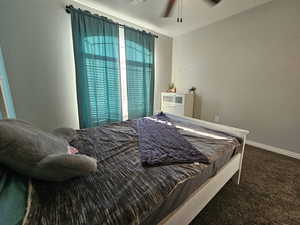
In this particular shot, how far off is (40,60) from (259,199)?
335cm

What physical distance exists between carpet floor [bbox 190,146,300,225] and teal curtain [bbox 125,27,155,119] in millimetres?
2229

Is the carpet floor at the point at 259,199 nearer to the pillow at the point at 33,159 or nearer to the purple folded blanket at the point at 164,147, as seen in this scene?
the purple folded blanket at the point at 164,147

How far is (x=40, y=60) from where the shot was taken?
2.11m

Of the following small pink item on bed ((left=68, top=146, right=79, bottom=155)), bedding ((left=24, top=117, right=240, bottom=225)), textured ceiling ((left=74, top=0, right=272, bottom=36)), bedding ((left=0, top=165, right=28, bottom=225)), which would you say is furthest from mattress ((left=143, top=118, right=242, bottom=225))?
textured ceiling ((left=74, top=0, right=272, bottom=36))

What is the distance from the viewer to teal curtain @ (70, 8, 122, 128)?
2281 mm

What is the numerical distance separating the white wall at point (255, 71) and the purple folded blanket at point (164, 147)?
1.84 metres

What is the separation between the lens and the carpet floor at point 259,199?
1.21m

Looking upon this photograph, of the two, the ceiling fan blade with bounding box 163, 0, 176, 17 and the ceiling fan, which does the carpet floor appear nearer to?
the ceiling fan

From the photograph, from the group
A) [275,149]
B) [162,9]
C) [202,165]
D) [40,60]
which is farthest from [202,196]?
[40,60]

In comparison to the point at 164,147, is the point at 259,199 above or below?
below

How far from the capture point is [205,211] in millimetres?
1285

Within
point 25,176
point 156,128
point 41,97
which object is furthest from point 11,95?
point 156,128

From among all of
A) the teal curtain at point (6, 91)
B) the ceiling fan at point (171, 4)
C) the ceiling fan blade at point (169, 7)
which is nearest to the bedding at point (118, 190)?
the teal curtain at point (6, 91)

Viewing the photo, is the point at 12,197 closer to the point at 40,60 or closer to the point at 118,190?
the point at 118,190
